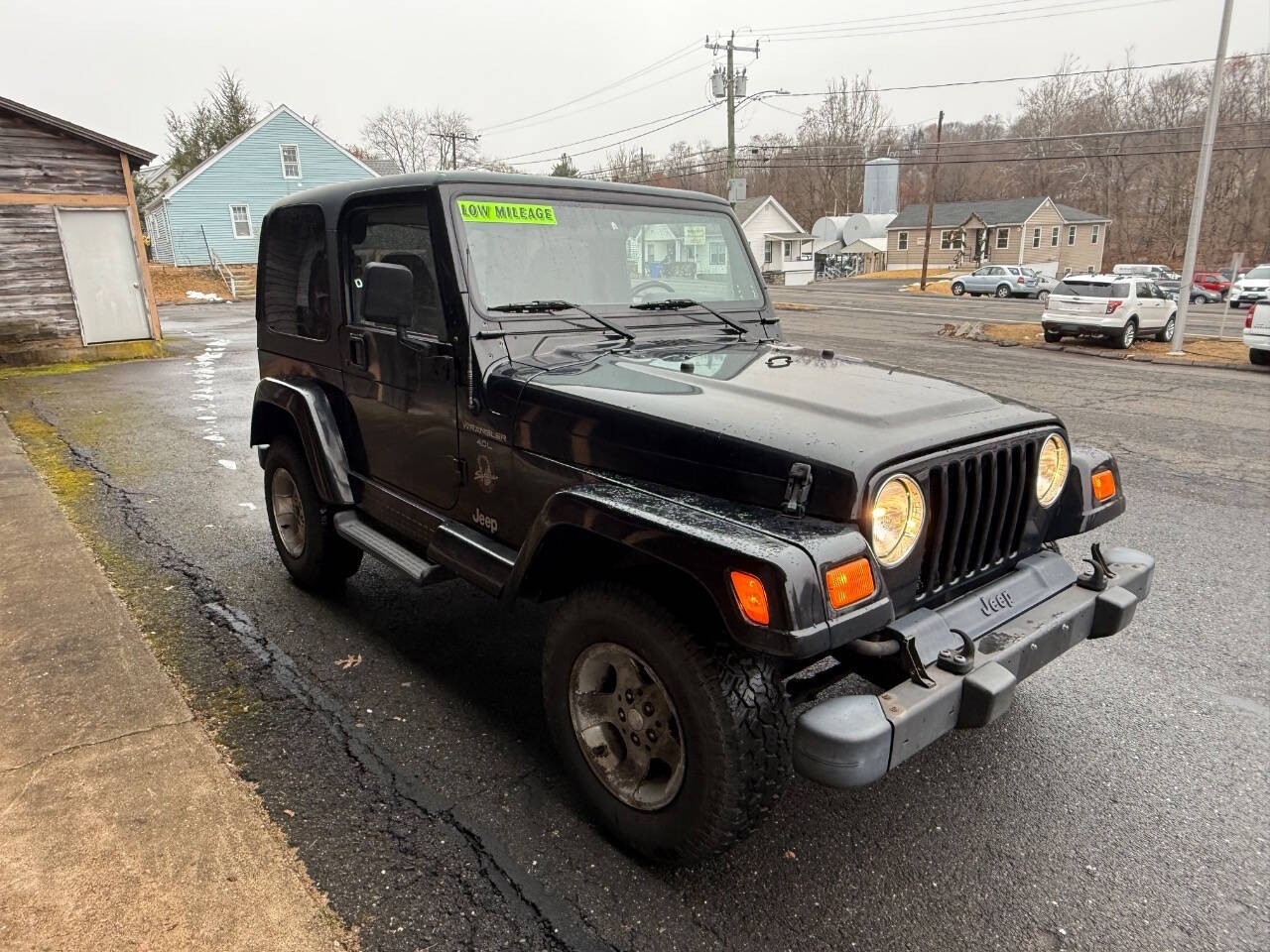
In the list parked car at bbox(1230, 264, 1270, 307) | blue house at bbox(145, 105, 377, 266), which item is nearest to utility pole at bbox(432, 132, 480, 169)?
blue house at bbox(145, 105, 377, 266)

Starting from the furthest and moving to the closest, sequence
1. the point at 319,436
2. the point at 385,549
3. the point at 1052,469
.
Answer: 1. the point at 319,436
2. the point at 385,549
3. the point at 1052,469

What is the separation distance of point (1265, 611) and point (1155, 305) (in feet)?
53.3

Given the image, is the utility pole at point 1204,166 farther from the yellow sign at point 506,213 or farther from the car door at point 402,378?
the car door at point 402,378

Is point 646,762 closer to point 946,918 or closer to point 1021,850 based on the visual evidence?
point 946,918

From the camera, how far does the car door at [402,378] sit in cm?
305

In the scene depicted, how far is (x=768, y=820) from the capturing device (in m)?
2.58

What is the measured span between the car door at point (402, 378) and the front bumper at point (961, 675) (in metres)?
1.78

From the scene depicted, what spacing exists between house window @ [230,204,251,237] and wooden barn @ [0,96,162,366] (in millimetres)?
24695

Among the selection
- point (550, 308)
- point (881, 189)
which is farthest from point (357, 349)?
point (881, 189)

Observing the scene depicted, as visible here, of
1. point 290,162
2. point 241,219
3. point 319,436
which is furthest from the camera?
point 241,219

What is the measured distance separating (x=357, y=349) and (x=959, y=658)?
8.95 feet

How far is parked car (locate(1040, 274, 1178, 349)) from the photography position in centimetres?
1675

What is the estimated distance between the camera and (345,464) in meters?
3.80

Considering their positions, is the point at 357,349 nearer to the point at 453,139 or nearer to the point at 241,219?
the point at 241,219
